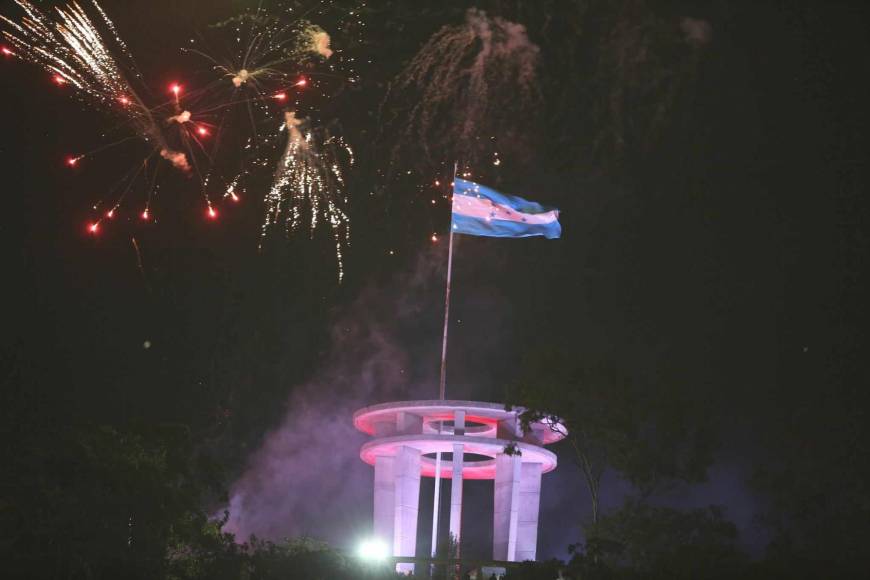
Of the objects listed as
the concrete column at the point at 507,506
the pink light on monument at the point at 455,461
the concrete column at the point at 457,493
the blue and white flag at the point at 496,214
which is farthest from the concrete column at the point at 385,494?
the blue and white flag at the point at 496,214

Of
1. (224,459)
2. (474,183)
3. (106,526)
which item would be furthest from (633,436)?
(224,459)

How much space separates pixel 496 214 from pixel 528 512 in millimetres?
15152

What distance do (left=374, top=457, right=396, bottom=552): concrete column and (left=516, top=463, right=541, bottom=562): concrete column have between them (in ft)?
19.8

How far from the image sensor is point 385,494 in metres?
53.0

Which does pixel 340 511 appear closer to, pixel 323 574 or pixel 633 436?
pixel 633 436

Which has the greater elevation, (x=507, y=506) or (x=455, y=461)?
(x=455, y=461)

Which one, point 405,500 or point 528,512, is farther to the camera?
point 528,512

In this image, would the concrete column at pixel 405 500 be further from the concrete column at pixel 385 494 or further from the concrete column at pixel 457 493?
the concrete column at pixel 457 493

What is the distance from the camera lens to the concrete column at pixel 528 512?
51031 millimetres

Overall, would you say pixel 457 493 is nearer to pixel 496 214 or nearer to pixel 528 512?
pixel 528 512

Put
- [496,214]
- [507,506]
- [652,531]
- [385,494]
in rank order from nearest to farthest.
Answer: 1. [652,531]
2. [496,214]
3. [507,506]
4. [385,494]

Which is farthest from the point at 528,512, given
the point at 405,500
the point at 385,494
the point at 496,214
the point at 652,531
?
the point at 496,214

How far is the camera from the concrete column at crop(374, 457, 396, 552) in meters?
52.4

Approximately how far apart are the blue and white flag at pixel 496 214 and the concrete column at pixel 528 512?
13.0m
